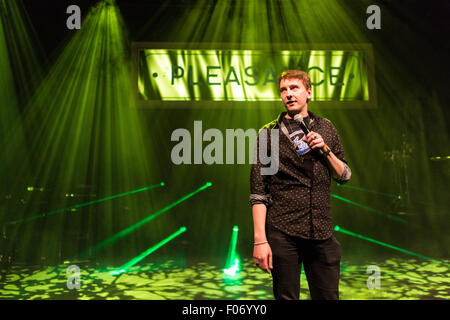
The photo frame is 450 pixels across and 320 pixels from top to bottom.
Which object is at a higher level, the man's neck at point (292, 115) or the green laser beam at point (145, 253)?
the man's neck at point (292, 115)

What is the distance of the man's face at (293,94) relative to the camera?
131cm

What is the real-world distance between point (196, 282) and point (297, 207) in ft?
8.33

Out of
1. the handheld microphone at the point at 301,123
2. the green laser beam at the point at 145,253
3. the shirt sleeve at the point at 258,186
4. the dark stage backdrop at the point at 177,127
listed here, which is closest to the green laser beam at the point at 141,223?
the dark stage backdrop at the point at 177,127

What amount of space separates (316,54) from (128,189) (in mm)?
3941

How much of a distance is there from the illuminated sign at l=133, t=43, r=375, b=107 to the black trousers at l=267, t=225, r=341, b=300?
3.62 m

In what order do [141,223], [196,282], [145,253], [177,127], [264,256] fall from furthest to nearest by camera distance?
[141,223] < [177,127] < [145,253] < [196,282] < [264,256]

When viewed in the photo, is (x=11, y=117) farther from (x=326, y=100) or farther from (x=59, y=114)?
(x=326, y=100)

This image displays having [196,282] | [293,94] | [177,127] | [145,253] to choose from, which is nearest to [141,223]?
[145,253]

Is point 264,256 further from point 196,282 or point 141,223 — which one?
point 141,223

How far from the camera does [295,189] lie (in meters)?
1.32

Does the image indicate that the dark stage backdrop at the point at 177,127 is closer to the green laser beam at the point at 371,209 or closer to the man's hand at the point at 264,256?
the green laser beam at the point at 371,209

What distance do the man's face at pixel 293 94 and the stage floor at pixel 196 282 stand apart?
7.17ft

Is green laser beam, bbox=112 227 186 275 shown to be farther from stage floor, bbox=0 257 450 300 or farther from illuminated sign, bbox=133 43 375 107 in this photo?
illuminated sign, bbox=133 43 375 107

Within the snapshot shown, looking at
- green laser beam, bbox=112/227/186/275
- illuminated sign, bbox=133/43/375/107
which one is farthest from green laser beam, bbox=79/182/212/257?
illuminated sign, bbox=133/43/375/107
